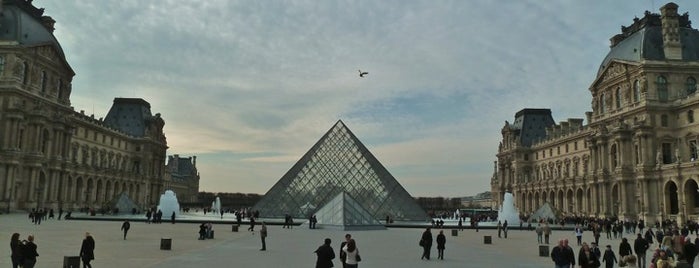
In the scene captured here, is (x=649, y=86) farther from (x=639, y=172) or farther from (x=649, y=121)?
(x=639, y=172)

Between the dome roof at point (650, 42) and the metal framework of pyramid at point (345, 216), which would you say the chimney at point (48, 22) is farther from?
the dome roof at point (650, 42)

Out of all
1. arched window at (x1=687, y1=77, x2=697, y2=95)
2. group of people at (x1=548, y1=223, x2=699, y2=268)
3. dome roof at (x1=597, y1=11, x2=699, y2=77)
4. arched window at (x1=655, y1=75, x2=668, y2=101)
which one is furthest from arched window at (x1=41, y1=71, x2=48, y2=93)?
arched window at (x1=687, y1=77, x2=697, y2=95)

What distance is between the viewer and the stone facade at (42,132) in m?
39.8

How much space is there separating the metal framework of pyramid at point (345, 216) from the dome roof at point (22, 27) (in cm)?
2959

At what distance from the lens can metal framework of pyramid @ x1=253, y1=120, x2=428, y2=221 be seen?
103 ft

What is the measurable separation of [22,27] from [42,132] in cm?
823

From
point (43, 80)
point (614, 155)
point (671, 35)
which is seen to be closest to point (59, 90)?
point (43, 80)

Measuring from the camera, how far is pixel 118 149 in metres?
62.7

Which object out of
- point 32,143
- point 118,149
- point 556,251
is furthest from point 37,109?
point 556,251

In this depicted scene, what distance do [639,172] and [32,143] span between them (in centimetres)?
4463

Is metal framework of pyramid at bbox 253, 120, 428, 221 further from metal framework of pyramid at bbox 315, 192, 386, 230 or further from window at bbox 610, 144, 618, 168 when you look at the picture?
window at bbox 610, 144, 618, 168

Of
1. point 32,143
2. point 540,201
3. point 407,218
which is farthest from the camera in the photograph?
point 540,201

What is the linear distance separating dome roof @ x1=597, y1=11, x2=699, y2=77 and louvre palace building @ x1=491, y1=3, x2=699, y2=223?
66 millimetres

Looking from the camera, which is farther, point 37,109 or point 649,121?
point 37,109
